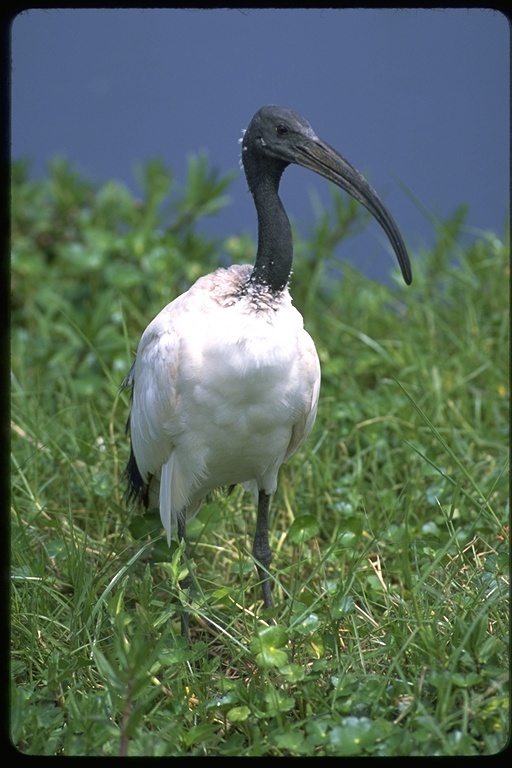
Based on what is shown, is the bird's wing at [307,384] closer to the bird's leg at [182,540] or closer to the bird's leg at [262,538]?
the bird's leg at [262,538]

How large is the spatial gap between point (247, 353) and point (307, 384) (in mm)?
275

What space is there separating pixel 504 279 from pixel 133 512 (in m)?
2.37

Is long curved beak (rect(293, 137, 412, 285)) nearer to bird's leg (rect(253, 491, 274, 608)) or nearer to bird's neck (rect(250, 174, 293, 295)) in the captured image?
bird's neck (rect(250, 174, 293, 295))

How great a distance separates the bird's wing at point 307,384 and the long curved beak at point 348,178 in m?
0.36

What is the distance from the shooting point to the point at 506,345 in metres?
4.42

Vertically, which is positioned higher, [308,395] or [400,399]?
[308,395]

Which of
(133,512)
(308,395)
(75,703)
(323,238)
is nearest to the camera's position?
(75,703)

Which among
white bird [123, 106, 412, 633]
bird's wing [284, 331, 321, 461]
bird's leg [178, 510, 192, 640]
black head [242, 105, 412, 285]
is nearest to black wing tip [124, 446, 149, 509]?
bird's leg [178, 510, 192, 640]

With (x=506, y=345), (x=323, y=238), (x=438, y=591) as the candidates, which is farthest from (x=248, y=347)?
(x=323, y=238)

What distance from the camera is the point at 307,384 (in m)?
2.77

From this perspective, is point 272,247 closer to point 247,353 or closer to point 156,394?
point 247,353

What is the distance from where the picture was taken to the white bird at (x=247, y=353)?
8.53 ft

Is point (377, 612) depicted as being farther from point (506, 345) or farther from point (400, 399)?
point (506, 345)

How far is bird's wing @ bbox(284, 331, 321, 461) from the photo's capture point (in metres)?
2.74
